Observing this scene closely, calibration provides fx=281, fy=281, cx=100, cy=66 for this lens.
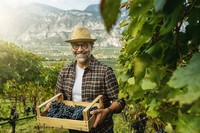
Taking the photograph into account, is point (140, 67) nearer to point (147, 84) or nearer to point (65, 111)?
point (147, 84)

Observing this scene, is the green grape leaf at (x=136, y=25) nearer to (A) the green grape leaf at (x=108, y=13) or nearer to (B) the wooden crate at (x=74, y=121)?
(A) the green grape leaf at (x=108, y=13)

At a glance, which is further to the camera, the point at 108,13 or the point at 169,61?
the point at 169,61

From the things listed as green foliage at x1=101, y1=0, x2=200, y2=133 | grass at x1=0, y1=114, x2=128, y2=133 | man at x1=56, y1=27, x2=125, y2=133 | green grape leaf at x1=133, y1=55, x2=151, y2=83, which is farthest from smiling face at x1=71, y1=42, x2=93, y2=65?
grass at x1=0, y1=114, x2=128, y2=133

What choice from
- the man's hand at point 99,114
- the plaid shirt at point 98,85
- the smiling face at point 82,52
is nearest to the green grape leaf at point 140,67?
the man's hand at point 99,114

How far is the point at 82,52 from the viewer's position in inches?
162

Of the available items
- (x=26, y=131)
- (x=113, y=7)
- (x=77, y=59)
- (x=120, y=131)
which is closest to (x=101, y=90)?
(x=77, y=59)

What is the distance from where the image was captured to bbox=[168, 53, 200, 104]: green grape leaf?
502 millimetres

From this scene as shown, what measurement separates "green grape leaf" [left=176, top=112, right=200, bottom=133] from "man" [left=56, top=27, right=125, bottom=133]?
9.98 feet

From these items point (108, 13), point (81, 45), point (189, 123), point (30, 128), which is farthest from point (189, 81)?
point (30, 128)

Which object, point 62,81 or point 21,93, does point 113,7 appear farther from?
point 21,93

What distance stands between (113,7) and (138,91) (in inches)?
23.6

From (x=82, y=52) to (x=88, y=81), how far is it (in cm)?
44

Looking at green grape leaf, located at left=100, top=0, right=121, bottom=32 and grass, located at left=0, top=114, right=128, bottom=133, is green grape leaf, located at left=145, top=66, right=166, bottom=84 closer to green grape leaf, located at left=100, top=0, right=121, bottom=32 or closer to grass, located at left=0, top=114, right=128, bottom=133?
green grape leaf, located at left=100, top=0, right=121, bottom=32

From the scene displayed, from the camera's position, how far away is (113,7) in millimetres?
420
